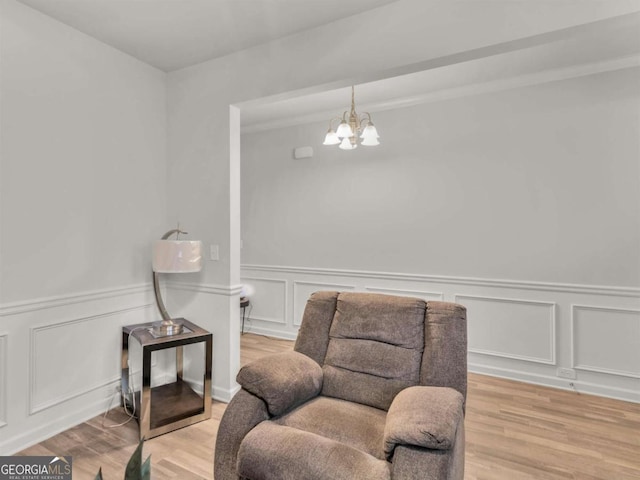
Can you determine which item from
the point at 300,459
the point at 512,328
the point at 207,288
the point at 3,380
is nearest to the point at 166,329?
the point at 207,288

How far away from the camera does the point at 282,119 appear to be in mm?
4262

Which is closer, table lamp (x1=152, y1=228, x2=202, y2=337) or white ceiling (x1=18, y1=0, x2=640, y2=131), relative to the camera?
white ceiling (x1=18, y1=0, x2=640, y2=131)

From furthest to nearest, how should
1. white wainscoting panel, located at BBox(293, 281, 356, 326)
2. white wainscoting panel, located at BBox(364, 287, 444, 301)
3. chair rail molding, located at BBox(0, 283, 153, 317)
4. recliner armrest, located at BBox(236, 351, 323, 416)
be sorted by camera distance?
white wainscoting panel, located at BBox(293, 281, 356, 326) → white wainscoting panel, located at BBox(364, 287, 444, 301) → chair rail molding, located at BBox(0, 283, 153, 317) → recliner armrest, located at BBox(236, 351, 323, 416)

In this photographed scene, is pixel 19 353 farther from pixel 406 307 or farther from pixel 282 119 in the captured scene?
pixel 282 119

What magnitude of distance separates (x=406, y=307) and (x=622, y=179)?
227cm

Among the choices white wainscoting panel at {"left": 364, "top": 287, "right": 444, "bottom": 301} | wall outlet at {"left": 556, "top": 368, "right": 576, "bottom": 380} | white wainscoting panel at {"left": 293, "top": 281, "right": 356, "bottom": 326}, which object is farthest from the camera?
white wainscoting panel at {"left": 293, "top": 281, "right": 356, "bottom": 326}

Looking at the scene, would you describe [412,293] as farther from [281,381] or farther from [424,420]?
[424,420]

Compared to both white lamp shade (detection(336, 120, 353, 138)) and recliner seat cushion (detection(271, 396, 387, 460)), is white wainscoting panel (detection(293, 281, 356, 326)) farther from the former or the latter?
recliner seat cushion (detection(271, 396, 387, 460))

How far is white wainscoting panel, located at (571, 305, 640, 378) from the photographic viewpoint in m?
2.76

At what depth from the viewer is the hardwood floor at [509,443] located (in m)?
1.92

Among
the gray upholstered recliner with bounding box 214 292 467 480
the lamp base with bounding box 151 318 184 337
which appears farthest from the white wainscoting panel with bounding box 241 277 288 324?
the gray upholstered recliner with bounding box 214 292 467 480

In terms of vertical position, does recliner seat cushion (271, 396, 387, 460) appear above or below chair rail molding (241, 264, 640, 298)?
below

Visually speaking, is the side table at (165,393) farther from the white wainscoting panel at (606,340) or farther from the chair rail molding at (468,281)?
the white wainscoting panel at (606,340)

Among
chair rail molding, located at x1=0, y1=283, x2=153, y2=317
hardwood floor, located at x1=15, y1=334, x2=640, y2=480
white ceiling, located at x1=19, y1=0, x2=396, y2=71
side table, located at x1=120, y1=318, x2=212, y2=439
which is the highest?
white ceiling, located at x1=19, y1=0, x2=396, y2=71
